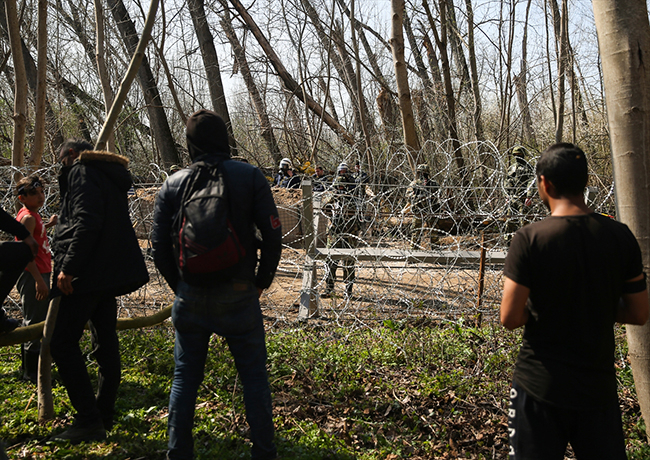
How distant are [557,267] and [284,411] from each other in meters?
2.22

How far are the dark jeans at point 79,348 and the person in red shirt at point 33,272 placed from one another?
0.86 meters

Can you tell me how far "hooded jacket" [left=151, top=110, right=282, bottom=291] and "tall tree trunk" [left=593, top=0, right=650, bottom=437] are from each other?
1.82 m

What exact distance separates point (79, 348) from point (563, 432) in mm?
2551

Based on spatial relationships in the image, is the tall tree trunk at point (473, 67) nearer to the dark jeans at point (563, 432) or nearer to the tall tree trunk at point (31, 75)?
the tall tree trunk at point (31, 75)

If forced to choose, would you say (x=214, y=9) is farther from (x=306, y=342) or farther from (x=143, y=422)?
(x=143, y=422)

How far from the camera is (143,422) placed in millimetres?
3254

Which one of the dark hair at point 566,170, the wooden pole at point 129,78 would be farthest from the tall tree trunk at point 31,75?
the dark hair at point 566,170

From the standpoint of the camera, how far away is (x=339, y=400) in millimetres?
3547

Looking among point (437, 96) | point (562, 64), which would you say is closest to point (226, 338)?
point (562, 64)

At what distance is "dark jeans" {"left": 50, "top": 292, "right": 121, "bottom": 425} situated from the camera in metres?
2.85

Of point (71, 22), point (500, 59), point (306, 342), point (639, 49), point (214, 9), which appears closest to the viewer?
point (639, 49)

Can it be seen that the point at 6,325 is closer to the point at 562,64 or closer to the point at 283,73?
the point at 562,64

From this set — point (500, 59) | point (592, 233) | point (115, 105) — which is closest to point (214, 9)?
point (500, 59)

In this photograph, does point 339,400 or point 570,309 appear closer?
point 570,309
